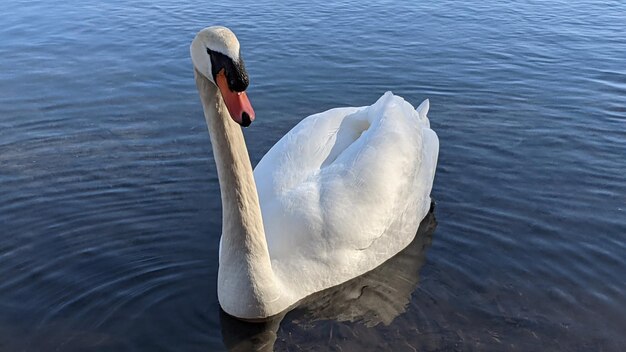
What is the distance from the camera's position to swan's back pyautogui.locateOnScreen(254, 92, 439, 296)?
260 inches

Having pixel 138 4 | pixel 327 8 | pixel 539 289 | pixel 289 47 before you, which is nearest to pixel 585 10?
pixel 327 8

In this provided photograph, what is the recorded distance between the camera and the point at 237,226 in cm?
598

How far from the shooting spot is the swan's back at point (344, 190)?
6613 millimetres

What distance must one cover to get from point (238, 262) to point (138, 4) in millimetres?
14417

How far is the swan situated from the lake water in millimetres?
301

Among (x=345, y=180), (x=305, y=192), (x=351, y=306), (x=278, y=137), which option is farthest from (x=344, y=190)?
(x=278, y=137)

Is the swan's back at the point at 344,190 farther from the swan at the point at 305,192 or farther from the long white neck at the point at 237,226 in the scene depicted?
the long white neck at the point at 237,226

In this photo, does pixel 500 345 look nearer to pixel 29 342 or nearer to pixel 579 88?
pixel 29 342

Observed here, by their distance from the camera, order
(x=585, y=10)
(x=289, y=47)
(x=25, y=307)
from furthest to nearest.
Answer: (x=585, y=10) < (x=289, y=47) < (x=25, y=307)

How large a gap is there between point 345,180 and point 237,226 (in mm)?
1318

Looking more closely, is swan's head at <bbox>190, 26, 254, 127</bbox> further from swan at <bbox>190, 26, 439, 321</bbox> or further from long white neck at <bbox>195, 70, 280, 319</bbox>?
long white neck at <bbox>195, 70, 280, 319</bbox>

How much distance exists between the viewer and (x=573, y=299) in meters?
6.67

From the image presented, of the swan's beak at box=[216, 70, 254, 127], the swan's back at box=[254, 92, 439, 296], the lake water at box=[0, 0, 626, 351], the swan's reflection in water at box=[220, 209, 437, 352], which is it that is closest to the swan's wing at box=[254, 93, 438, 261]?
the swan's back at box=[254, 92, 439, 296]

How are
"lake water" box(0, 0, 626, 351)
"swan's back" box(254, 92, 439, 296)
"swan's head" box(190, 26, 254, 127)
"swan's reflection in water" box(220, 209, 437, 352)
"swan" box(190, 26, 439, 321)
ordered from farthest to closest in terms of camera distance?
"swan's back" box(254, 92, 439, 296) → "lake water" box(0, 0, 626, 351) → "swan's reflection in water" box(220, 209, 437, 352) → "swan" box(190, 26, 439, 321) → "swan's head" box(190, 26, 254, 127)
